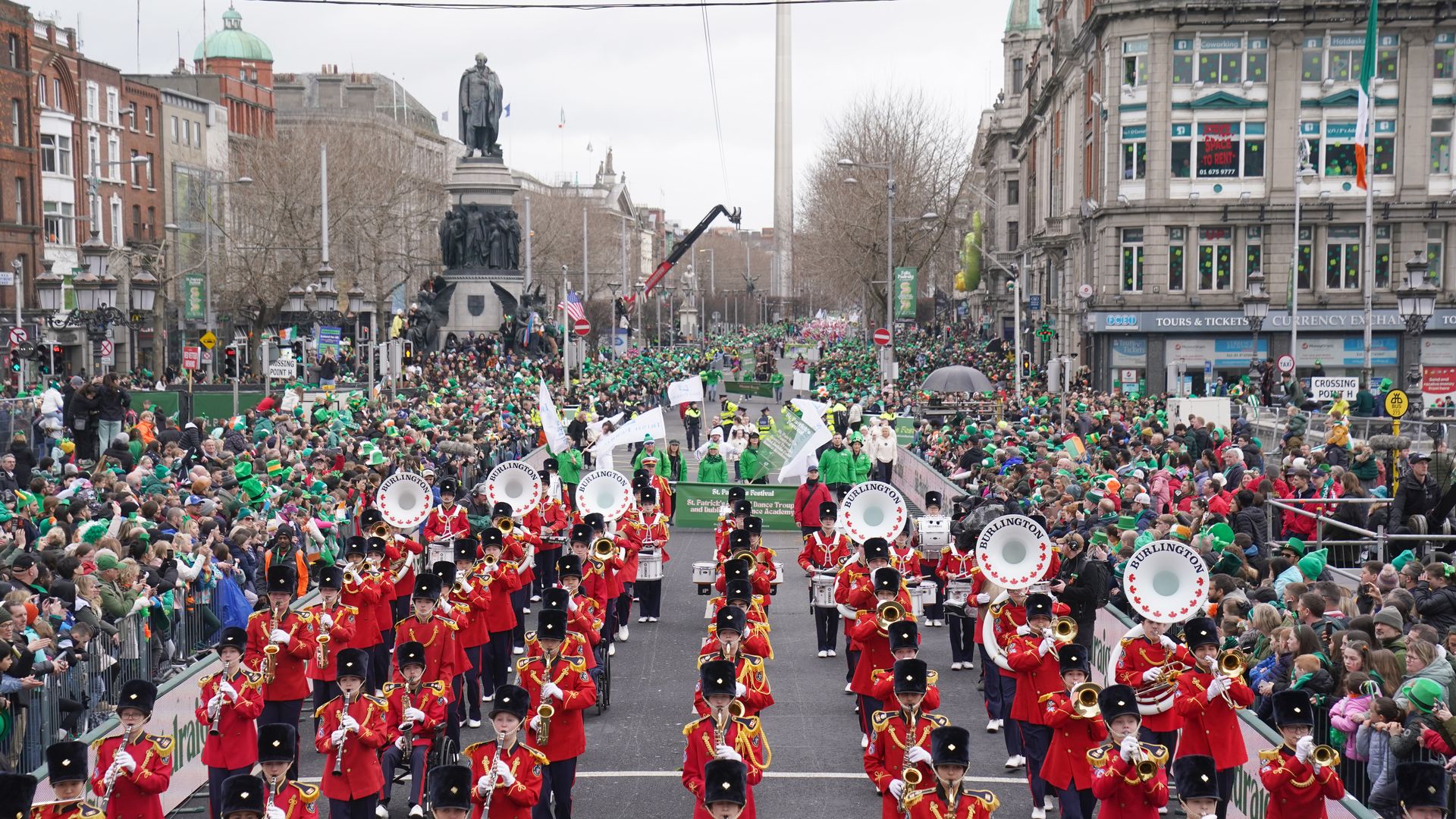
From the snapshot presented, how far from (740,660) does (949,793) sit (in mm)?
2576

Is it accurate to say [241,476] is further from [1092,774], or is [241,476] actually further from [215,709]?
[1092,774]

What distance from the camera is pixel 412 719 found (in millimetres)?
10102

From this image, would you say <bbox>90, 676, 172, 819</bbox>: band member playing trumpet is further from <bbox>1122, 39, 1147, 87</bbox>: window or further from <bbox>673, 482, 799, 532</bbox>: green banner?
<bbox>1122, 39, 1147, 87</bbox>: window

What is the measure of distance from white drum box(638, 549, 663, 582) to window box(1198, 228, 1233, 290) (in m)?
32.4

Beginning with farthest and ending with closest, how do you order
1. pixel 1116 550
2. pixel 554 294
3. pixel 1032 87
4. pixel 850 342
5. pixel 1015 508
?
pixel 554 294, pixel 850 342, pixel 1032 87, pixel 1015 508, pixel 1116 550

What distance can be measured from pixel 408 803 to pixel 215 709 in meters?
1.85

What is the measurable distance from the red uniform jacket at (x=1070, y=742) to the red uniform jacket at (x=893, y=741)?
777 millimetres

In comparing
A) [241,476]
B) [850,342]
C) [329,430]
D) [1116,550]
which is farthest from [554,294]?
[1116,550]

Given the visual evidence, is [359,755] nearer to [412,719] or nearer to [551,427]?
[412,719]

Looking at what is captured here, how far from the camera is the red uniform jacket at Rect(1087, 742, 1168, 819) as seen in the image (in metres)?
8.75

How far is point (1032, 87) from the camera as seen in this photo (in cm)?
7762

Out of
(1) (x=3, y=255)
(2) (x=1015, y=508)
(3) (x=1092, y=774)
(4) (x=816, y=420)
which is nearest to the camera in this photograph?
(3) (x=1092, y=774)

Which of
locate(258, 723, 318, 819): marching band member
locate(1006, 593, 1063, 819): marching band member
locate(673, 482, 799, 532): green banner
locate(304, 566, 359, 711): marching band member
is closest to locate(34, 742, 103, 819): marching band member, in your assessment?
locate(258, 723, 318, 819): marching band member

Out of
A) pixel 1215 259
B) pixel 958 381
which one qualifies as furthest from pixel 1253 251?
pixel 958 381
